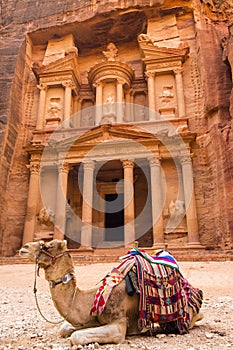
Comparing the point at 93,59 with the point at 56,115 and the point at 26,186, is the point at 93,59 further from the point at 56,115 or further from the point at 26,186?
the point at 26,186

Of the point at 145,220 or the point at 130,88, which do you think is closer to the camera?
the point at 145,220

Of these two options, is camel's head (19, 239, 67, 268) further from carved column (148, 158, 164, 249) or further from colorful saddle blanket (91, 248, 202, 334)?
A: carved column (148, 158, 164, 249)

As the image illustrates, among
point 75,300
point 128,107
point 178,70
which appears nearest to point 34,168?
point 128,107

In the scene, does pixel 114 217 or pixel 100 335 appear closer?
pixel 100 335

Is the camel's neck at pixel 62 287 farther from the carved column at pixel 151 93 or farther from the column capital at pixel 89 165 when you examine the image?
the carved column at pixel 151 93

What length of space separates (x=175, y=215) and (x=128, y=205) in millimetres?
2686

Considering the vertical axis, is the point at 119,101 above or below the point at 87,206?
above

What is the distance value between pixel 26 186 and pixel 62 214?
3715mm

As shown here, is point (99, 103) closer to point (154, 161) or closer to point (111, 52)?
point (111, 52)

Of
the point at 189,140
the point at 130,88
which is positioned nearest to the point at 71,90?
the point at 130,88

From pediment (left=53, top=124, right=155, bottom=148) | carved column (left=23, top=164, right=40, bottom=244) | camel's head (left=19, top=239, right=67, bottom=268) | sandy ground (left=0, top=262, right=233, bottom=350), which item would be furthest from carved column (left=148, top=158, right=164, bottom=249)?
camel's head (left=19, top=239, right=67, bottom=268)

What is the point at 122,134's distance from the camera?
18.9m

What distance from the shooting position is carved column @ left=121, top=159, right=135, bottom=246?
16.8 metres

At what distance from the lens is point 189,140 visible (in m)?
18.7
